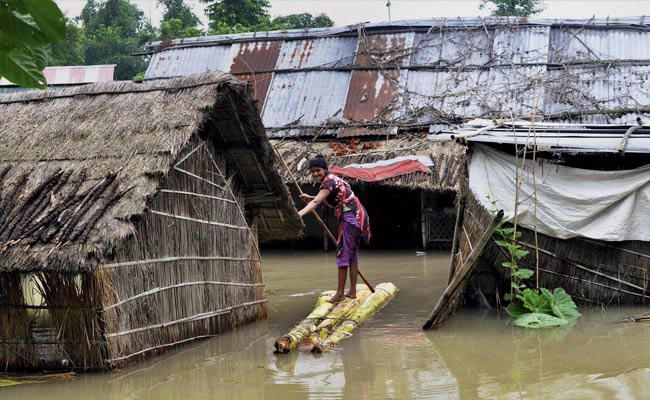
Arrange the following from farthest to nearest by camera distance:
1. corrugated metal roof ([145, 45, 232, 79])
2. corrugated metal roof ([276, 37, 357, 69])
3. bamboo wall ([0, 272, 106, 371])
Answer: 1. corrugated metal roof ([145, 45, 232, 79])
2. corrugated metal roof ([276, 37, 357, 69])
3. bamboo wall ([0, 272, 106, 371])

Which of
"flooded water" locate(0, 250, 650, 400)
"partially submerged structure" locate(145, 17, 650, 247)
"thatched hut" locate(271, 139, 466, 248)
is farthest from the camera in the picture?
"partially submerged structure" locate(145, 17, 650, 247)

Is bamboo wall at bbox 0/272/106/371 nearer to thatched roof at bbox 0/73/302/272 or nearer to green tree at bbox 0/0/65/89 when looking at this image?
thatched roof at bbox 0/73/302/272

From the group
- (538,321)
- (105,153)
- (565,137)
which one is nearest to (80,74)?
(105,153)

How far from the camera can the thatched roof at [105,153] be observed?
19.4 ft

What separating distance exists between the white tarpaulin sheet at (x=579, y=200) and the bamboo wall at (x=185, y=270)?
2.59 meters

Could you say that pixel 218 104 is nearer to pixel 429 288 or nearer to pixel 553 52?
pixel 429 288

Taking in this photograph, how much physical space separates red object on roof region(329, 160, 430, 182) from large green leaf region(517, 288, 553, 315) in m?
6.45

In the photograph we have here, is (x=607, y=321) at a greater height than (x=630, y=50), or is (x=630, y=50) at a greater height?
(x=630, y=50)

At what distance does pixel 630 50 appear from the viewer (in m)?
16.2

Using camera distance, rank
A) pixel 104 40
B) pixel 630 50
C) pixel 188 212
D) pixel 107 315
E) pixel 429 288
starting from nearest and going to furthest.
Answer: pixel 107 315
pixel 188 212
pixel 429 288
pixel 630 50
pixel 104 40

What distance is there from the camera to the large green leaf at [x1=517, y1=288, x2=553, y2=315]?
7734 millimetres

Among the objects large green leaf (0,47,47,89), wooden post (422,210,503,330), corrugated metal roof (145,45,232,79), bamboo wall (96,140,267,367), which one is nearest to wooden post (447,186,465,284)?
wooden post (422,210,503,330)

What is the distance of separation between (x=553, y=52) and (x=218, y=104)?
1093 cm

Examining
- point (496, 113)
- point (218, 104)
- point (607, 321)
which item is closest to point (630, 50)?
point (496, 113)
